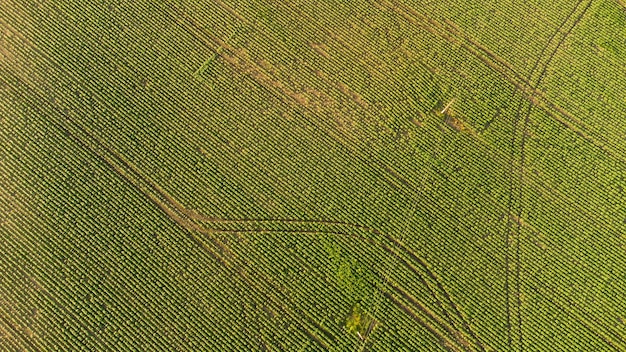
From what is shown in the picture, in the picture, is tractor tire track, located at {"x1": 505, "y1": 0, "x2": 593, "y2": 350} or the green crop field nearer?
the green crop field

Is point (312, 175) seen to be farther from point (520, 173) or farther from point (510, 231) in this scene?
point (520, 173)

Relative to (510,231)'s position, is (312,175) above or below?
below

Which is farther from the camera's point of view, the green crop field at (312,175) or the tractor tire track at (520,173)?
the tractor tire track at (520,173)

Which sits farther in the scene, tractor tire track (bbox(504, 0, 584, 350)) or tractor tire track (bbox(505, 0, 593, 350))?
tractor tire track (bbox(505, 0, 593, 350))

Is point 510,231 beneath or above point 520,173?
beneath

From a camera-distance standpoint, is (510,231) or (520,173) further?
(520,173)

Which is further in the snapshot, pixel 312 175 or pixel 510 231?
pixel 312 175

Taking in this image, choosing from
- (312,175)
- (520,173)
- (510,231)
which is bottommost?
(312,175)

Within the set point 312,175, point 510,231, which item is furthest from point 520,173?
point 312,175

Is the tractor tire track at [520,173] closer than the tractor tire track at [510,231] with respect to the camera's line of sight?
No
